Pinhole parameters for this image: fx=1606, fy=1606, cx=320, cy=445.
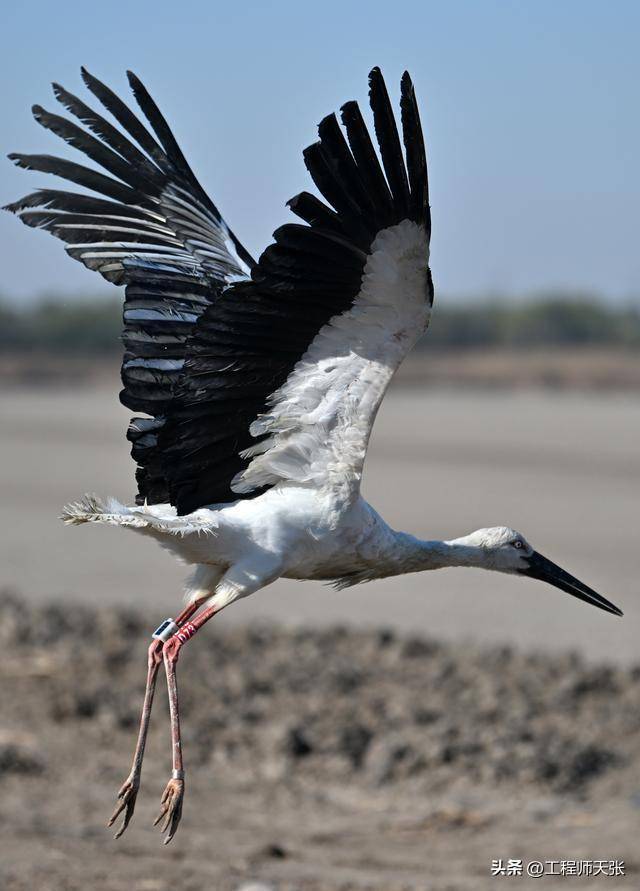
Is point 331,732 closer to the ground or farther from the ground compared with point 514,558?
closer to the ground

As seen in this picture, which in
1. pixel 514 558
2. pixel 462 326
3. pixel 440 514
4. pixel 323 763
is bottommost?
pixel 323 763

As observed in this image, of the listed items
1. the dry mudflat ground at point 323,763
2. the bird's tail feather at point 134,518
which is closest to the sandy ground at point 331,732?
the dry mudflat ground at point 323,763

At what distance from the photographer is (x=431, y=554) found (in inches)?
309

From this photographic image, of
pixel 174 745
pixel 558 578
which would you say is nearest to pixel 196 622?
pixel 174 745

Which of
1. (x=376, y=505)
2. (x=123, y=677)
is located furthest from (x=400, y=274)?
A: (x=376, y=505)

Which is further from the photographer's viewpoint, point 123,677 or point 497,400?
point 497,400

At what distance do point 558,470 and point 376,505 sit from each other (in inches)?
228

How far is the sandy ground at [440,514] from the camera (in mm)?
15000

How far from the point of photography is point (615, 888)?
8.34 m

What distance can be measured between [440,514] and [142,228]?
13.9 metres

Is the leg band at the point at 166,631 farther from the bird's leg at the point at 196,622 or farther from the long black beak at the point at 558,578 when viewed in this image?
the long black beak at the point at 558,578

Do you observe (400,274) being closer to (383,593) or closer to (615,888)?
(615,888)

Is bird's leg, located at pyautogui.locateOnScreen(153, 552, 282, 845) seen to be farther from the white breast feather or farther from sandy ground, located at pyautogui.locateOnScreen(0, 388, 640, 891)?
sandy ground, located at pyautogui.locateOnScreen(0, 388, 640, 891)

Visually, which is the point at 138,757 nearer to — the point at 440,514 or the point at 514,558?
the point at 514,558
